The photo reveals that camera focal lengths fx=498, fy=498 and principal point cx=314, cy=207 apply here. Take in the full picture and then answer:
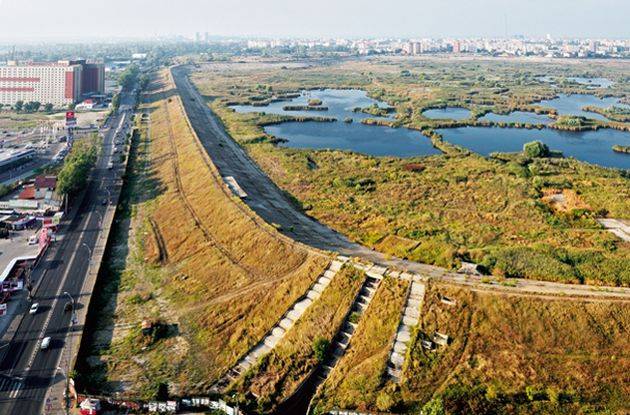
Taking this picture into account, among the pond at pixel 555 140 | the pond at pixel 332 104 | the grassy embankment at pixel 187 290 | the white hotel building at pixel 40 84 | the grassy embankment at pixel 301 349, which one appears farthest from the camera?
the white hotel building at pixel 40 84

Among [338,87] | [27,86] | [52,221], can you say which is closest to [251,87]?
[338,87]

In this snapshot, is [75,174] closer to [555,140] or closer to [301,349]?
[301,349]

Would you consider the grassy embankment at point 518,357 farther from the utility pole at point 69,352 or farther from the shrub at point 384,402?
the utility pole at point 69,352

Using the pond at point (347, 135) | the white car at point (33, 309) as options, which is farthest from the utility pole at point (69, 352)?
the pond at point (347, 135)

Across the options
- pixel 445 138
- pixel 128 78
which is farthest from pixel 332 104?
pixel 128 78

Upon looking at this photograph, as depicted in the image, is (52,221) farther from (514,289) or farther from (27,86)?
(27,86)

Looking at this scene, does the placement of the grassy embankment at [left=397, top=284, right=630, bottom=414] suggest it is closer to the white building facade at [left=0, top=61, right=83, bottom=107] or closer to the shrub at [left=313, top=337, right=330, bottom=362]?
the shrub at [left=313, top=337, right=330, bottom=362]
